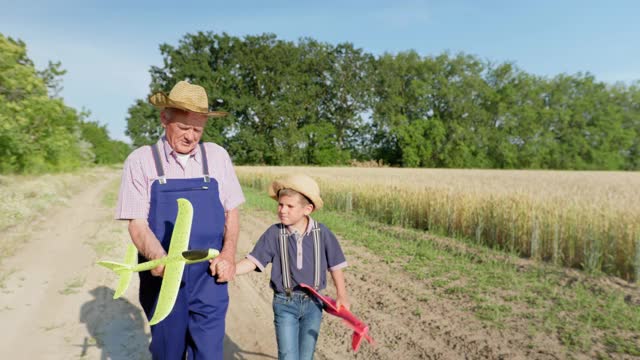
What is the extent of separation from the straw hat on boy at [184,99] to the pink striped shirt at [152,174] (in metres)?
0.23

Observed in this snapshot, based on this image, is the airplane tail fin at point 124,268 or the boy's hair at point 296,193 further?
the boy's hair at point 296,193

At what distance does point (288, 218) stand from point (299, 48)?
58.4m

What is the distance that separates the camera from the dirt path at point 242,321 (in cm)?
433

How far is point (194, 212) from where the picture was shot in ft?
8.29

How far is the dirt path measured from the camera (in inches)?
170

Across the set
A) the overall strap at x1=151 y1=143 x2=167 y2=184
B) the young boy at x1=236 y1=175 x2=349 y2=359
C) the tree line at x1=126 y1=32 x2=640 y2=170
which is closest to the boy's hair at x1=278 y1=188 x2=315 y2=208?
the young boy at x1=236 y1=175 x2=349 y2=359

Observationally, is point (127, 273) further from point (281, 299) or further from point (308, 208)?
point (308, 208)

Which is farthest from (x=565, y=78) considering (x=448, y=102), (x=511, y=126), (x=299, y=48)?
(x=299, y=48)

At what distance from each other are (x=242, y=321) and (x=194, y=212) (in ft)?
9.79

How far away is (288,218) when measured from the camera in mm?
2807

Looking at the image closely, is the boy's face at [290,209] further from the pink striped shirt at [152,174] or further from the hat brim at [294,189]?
the pink striped shirt at [152,174]

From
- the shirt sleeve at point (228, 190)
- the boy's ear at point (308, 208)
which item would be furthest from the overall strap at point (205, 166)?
the boy's ear at point (308, 208)

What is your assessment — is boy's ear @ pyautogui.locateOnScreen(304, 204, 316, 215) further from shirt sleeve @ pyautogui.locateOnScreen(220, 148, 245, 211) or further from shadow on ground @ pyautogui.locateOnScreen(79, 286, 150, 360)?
shadow on ground @ pyautogui.locateOnScreen(79, 286, 150, 360)

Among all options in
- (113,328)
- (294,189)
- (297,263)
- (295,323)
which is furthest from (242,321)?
(294,189)
